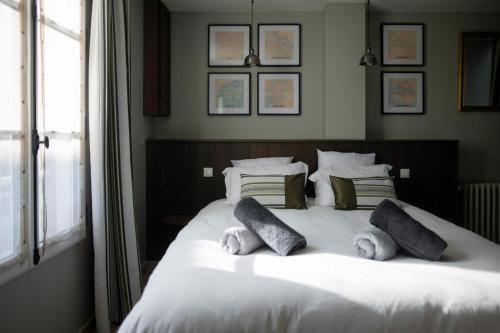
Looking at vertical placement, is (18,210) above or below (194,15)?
below

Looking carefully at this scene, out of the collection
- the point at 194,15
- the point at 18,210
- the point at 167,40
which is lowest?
the point at 18,210

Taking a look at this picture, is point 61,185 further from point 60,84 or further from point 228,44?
point 228,44

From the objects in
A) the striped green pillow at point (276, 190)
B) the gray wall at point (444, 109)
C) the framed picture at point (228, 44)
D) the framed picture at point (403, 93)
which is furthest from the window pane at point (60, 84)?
the framed picture at point (403, 93)

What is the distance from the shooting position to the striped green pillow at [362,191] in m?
3.13

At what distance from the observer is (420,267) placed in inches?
66.8

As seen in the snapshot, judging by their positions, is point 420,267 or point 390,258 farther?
point 390,258

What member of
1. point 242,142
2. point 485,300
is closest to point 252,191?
point 242,142

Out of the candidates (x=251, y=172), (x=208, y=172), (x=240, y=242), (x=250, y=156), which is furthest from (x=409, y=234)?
(x=208, y=172)

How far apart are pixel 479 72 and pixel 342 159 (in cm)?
176

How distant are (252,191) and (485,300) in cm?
198

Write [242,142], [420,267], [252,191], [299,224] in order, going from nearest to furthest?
1. [420,267]
2. [299,224]
3. [252,191]
4. [242,142]

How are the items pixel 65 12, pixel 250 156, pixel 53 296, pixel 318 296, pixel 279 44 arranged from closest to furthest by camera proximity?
pixel 318 296
pixel 53 296
pixel 65 12
pixel 250 156
pixel 279 44

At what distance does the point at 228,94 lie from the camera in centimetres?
405

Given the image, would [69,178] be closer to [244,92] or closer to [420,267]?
[420,267]
